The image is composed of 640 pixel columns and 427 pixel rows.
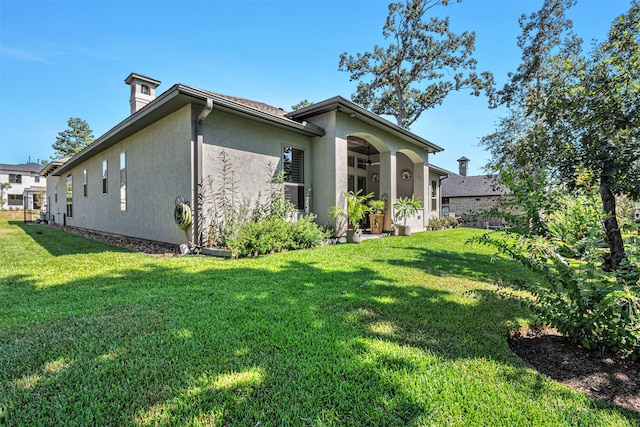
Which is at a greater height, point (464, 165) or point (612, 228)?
point (464, 165)

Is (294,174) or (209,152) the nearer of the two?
(209,152)

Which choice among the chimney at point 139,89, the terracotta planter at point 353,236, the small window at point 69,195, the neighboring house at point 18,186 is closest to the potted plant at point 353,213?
the terracotta planter at point 353,236

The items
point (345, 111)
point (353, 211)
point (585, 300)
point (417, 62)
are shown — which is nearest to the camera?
point (585, 300)

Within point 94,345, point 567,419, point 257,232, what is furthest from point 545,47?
point 94,345

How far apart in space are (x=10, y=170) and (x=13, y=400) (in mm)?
49759

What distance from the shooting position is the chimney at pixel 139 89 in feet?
36.4

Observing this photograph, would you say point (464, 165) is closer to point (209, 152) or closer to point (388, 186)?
point (388, 186)

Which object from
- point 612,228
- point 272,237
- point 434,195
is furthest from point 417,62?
point 612,228

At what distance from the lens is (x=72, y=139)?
128 feet

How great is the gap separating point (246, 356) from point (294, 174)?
7.35 meters

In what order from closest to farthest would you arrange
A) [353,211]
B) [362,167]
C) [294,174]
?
[353,211], [294,174], [362,167]

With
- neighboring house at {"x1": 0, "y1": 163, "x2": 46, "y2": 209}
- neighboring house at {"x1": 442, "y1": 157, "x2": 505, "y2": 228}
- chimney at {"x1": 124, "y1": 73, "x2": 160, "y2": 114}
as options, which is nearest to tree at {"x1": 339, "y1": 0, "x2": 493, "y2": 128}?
neighboring house at {"x1": 442, "y1": 157, "x2": 505, "y2": 228}

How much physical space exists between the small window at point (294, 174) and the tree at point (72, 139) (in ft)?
142

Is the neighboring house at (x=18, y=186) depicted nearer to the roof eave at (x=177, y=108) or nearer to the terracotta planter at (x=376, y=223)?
the roof eave at (x=177, y=108)
